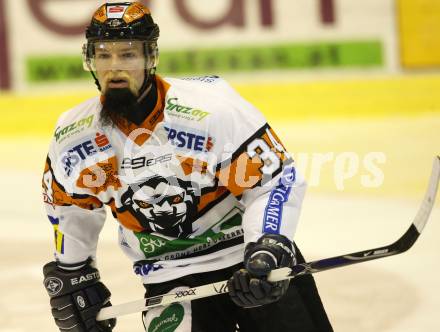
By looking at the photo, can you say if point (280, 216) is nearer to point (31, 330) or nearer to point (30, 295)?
point (31, 330)

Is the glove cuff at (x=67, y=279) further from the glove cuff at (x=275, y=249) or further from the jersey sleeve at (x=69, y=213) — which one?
the glove cuff at (x=275, y=249)

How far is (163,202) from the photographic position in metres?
3.21

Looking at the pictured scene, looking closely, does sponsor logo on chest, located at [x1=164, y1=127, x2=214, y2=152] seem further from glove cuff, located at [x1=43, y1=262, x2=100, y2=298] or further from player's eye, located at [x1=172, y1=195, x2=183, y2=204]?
glove cuff, located at [x1=43, y1=262, x2=100, y2=298]

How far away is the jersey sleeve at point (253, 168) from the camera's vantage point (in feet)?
10.1

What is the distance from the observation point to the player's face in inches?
124

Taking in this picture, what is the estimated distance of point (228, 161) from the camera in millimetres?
3115

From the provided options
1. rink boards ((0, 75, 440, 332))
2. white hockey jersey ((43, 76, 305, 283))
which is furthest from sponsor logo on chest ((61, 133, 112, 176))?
rink boards ((0, 75, 440, 332))

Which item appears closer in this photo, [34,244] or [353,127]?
[34,244]

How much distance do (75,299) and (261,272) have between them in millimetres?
807

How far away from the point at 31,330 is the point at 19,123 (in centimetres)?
411

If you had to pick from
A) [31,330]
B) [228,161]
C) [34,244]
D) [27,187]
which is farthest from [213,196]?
[27,187]

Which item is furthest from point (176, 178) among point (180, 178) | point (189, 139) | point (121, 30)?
point (121, 30)

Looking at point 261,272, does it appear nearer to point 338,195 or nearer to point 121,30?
point 121,30

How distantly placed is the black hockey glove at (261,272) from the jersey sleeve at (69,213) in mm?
617
